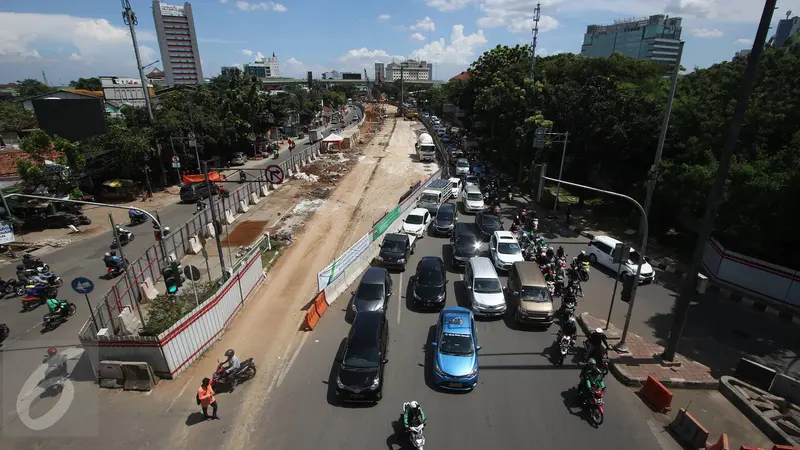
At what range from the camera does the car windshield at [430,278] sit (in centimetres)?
1614

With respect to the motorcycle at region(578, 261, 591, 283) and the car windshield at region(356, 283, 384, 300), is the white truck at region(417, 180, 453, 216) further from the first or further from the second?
the car windshield at region(356, 283, 384, 300)

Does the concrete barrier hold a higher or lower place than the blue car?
lower

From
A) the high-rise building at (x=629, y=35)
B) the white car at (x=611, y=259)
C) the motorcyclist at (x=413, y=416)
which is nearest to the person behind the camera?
the motorcyclist at (x=413, y=416)

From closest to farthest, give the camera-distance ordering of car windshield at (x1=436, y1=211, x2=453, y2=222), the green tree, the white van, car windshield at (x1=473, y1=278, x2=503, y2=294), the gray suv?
the gray suv < the white van < car windshield at (x1=473, y1=278, x2=503, y2=294) < car windshield at (x1=436, y1=211, x2=453, y2=222) < the green tree

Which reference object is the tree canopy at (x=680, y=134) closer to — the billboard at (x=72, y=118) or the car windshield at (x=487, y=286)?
A: the car windshield at (x=487, y=286)

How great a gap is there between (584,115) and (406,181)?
18.1 m

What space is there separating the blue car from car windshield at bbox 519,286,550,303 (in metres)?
2.91

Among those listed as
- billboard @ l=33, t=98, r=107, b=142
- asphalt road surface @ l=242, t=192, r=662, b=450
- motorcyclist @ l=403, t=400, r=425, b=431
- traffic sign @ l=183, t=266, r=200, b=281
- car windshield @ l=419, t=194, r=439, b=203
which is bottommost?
asphalt road surface @ l=242, t=192, r=662, b=450

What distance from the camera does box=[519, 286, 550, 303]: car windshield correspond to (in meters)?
14.7

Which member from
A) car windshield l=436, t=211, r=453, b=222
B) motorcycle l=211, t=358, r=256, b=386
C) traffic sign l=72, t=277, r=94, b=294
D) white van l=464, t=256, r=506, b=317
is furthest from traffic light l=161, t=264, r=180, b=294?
car windshield l=436, t=211, r=453, b=222

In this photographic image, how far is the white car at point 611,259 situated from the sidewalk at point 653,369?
5.01 meters

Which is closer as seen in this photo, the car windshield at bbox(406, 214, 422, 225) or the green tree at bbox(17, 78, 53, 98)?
the car windshield at bbox(406, 214, 422, 225)

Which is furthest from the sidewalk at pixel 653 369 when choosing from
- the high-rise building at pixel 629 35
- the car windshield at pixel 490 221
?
the high-rise building at pixel 629 35

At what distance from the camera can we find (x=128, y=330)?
13.6 metres
